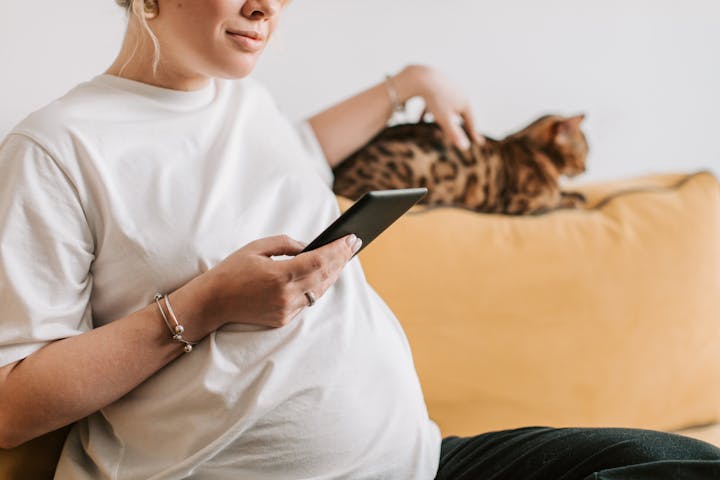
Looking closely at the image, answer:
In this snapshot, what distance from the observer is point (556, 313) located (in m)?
1.46

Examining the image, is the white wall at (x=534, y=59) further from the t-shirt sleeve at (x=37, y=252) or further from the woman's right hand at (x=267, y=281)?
the woman's right hand at (x=267, y=281)

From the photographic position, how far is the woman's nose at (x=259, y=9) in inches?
42.3

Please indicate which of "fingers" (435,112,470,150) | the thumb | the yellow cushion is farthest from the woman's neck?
"fingers" (435,112,470,150)

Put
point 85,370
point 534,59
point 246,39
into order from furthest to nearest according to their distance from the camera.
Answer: point 534,59 → point 246,39 → point 85,370

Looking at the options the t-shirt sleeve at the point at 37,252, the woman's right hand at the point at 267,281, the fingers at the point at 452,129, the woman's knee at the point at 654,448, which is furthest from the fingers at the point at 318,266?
the fingers at the point at 452,129

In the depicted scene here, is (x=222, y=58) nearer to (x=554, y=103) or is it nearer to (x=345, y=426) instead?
(x=345, y=426)

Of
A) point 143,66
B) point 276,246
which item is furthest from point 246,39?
point 276,246

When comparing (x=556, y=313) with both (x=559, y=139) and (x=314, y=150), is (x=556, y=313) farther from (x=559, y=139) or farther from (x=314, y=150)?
(x=314, y=150)

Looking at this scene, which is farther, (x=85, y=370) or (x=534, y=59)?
(x=534, y=59)

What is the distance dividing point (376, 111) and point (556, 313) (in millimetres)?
476

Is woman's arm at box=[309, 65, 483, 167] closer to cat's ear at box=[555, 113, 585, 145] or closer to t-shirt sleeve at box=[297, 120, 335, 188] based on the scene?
t-shirt sleeve at box=[297, 120, 335, 188]

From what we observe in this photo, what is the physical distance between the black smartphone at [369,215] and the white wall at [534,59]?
28.0 inches

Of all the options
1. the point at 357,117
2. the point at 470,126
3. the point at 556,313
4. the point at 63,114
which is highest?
the point at 63,114

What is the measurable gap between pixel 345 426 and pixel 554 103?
1.21 metres
